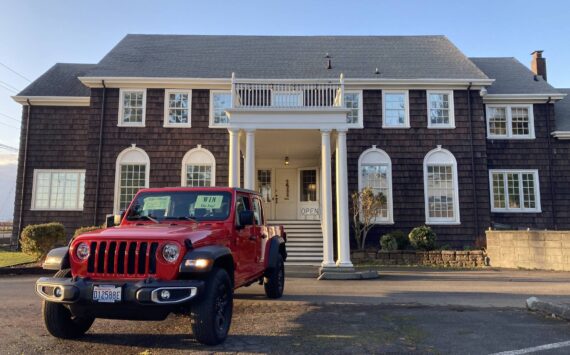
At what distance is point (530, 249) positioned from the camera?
13.1 m

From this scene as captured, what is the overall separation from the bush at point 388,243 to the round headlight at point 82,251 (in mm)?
11572

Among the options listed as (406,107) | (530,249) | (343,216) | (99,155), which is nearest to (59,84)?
(99,155)

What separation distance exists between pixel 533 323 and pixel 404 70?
12.9m

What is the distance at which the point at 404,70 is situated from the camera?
55.9 feet

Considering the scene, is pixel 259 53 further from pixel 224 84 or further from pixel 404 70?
pixel 404 70

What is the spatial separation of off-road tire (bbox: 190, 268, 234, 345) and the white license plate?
29.0 inches

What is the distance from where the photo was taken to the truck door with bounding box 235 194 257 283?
224 inches

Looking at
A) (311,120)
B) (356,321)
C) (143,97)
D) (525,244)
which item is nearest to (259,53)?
(143,97)

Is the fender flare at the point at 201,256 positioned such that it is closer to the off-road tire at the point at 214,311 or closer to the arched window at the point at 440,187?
the off-road tire at the point at 214,311

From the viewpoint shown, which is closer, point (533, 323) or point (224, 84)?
point (533, 323)

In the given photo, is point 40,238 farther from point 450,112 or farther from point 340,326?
point 450,112

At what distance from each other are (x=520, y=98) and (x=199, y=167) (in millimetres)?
13346

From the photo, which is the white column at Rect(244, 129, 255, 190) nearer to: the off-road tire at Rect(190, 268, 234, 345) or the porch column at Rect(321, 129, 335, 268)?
the porch column at Rect(321, 129, 335, 268)

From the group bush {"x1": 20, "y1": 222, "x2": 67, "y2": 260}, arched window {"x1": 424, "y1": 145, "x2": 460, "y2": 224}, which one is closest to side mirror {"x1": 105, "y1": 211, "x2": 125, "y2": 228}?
bush {"x1": 20, "y1": 222, "x2": 67, "y2": 260}
